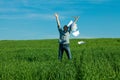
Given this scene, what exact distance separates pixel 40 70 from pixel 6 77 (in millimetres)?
1187

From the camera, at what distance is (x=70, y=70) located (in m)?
11.3

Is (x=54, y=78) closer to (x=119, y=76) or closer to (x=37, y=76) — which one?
(x=37, y=76)

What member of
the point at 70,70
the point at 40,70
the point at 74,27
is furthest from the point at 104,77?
the point at 74,27

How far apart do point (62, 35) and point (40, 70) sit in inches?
221

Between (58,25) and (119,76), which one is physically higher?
(58,25)

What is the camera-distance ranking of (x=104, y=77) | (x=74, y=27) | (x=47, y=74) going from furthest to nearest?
(x=74, y=27) → (x=47, y=74) → (x=104, y=77)

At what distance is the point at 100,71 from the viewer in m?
11.4

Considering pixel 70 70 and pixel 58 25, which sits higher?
pixel 58 25

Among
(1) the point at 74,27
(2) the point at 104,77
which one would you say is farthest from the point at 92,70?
(1) the point at 74,27

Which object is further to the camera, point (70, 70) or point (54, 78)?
point (70, 70)

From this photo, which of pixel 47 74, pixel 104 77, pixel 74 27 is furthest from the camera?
pixel 74 27

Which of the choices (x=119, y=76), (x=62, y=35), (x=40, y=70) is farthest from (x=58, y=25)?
(x=119, y=76)

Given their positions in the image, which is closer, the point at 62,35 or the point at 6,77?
the point at 6,77

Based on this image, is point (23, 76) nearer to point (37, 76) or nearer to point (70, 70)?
point (37, 76)
